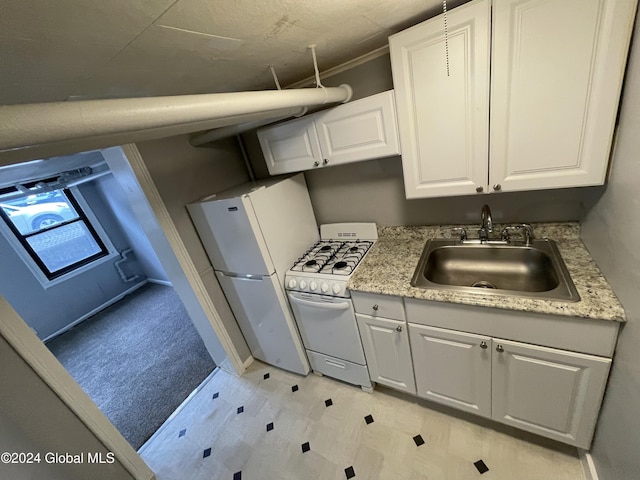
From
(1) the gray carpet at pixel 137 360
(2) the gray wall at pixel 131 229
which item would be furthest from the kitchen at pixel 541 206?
(2) the gray wall at pixel 131 229

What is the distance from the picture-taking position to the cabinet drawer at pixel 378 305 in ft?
4.50

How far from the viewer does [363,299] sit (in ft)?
4.81

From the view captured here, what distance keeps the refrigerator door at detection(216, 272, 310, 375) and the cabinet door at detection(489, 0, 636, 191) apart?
1.51 metres

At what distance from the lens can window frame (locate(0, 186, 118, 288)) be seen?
332 centimetres

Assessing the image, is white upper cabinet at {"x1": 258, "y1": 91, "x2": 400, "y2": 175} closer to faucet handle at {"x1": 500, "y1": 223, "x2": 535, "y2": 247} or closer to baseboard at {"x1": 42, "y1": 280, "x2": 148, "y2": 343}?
faucet handle at {"x1": 500, "y1": 223, "x2": 535, "y2": 247}

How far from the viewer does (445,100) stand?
1.14m

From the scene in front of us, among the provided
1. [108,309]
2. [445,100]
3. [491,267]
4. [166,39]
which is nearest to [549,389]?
[491,267]

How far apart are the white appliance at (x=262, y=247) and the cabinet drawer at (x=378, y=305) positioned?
1.89 feet

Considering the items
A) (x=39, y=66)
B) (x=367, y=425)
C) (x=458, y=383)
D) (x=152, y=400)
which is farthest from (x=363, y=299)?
(x=152, y=400)

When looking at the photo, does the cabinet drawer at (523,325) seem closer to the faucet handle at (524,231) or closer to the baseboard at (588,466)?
the faucet handle at (524,231)

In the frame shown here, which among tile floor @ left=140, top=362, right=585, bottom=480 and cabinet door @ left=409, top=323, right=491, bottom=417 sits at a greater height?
cabinet door @ left=409, top=323, right=491, bottom=417

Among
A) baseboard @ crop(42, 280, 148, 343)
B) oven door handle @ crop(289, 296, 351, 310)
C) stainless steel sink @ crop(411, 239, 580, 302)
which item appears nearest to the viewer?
stainless steel sink @ crop(411, 239, 580, 302)

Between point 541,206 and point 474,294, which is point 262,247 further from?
point 541,206

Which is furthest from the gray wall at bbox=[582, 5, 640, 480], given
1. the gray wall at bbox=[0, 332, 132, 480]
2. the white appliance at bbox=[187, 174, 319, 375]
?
the gray wall at bbox=[0, 332, 132, 480]
